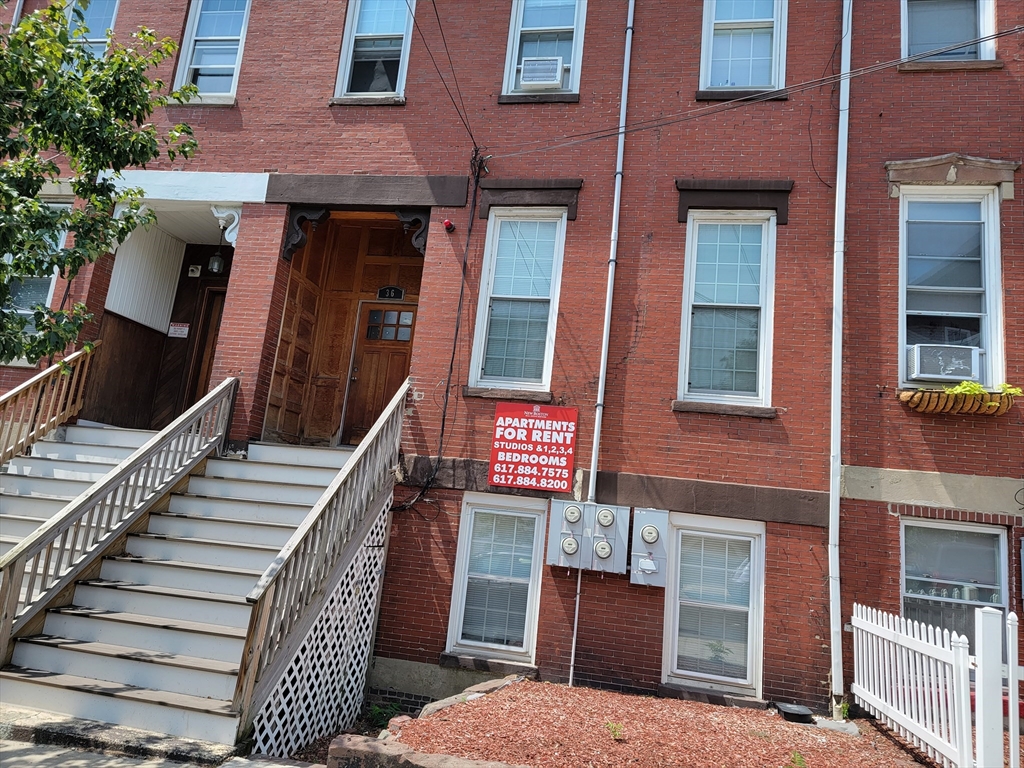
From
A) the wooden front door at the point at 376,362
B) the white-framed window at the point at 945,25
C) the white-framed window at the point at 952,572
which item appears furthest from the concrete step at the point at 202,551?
the white-framed window at the point at 945,25

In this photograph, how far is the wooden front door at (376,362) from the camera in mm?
10430

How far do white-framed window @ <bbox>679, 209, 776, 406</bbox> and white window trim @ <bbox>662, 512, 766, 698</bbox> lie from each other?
4.52 ft

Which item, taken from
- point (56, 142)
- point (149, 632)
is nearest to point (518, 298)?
point (56, 142)

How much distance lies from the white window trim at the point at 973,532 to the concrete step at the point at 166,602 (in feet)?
21.2

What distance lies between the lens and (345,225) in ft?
36.5

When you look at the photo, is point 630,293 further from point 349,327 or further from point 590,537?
point 349,327

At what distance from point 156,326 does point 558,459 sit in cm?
712

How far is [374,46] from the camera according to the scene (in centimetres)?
989

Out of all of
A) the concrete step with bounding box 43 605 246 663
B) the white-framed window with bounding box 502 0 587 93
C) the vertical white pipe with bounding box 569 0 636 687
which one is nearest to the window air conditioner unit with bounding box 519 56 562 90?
the white-framed window with bounding box 502 0 587 93

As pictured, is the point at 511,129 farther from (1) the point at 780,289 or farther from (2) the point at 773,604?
(2) the point at 773,604

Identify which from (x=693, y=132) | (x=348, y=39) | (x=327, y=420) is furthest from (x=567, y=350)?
(x=348, y=39)

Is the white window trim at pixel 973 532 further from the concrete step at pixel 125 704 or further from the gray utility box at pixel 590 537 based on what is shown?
the concrete step at pixel 125 704

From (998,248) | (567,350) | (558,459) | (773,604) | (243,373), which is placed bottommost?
(773,604)

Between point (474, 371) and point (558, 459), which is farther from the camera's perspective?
point (474, 371)
